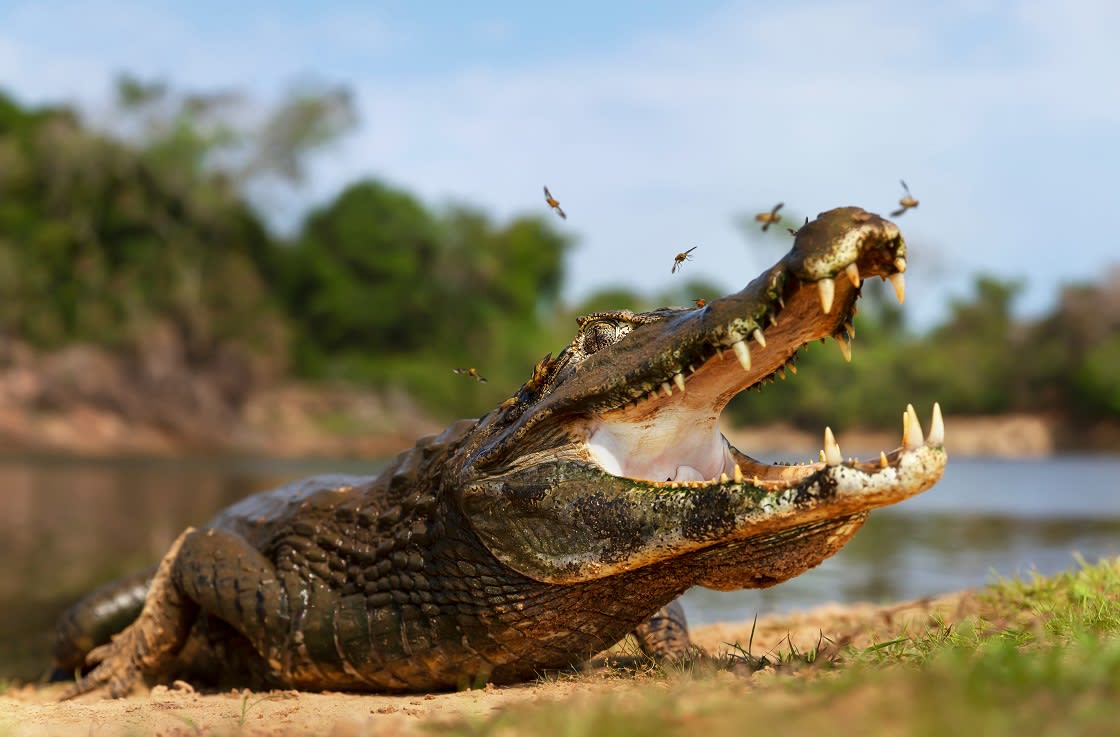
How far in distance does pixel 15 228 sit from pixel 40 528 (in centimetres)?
3416

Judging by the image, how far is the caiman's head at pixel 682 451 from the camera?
121 inches

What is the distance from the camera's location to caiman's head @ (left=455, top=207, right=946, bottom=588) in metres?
3.09

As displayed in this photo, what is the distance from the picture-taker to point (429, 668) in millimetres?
3961

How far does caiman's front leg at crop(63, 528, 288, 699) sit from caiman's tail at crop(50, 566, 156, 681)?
58 cm

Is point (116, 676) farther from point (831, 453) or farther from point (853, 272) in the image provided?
point (853, 272)


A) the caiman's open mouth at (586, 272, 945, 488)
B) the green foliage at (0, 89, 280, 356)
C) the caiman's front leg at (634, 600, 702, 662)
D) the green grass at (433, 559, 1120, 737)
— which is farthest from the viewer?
the green foliage at (0, 89, 280, 356)

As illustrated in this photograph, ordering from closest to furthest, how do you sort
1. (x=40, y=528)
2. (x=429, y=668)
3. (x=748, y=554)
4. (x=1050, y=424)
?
(x=748, y=554) < (x=429, y=668) < (x=40, y=528) < (x=1050, y=424)

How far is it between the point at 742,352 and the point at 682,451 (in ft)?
2.40

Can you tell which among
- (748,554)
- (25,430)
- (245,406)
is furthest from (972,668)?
(245,406)

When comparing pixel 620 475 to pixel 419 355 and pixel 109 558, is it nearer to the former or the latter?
pixel 109 558

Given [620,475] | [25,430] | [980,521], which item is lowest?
[980,521]

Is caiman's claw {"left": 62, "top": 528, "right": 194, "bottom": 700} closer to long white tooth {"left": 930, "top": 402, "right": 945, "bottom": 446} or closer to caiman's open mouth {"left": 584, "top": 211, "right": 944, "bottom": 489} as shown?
caiman's open mouth {"left": 584, "top": 211, "right": 944, "bottom": 489}

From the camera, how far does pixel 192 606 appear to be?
15.7 ft

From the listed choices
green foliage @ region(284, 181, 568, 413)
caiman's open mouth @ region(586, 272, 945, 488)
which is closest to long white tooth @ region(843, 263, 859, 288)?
caiman's open mouth @ region(586, 272, 945, 488)
